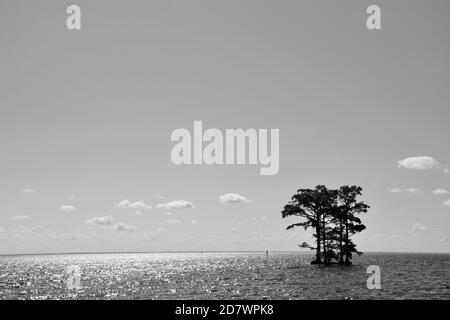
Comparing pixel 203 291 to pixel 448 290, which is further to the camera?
pixel 203 291

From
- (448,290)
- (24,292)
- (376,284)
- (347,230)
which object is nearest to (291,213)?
(347,230)

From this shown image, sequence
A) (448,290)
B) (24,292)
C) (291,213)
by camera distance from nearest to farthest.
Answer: (448,290) → (24,292) → (291,213)

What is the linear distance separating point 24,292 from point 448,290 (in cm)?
4660

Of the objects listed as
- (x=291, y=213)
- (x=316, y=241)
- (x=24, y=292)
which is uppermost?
(x=291, y=213)

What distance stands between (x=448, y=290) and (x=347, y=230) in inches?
836

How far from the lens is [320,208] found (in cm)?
6262

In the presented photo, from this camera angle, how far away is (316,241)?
64812mm

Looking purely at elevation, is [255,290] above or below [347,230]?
below
